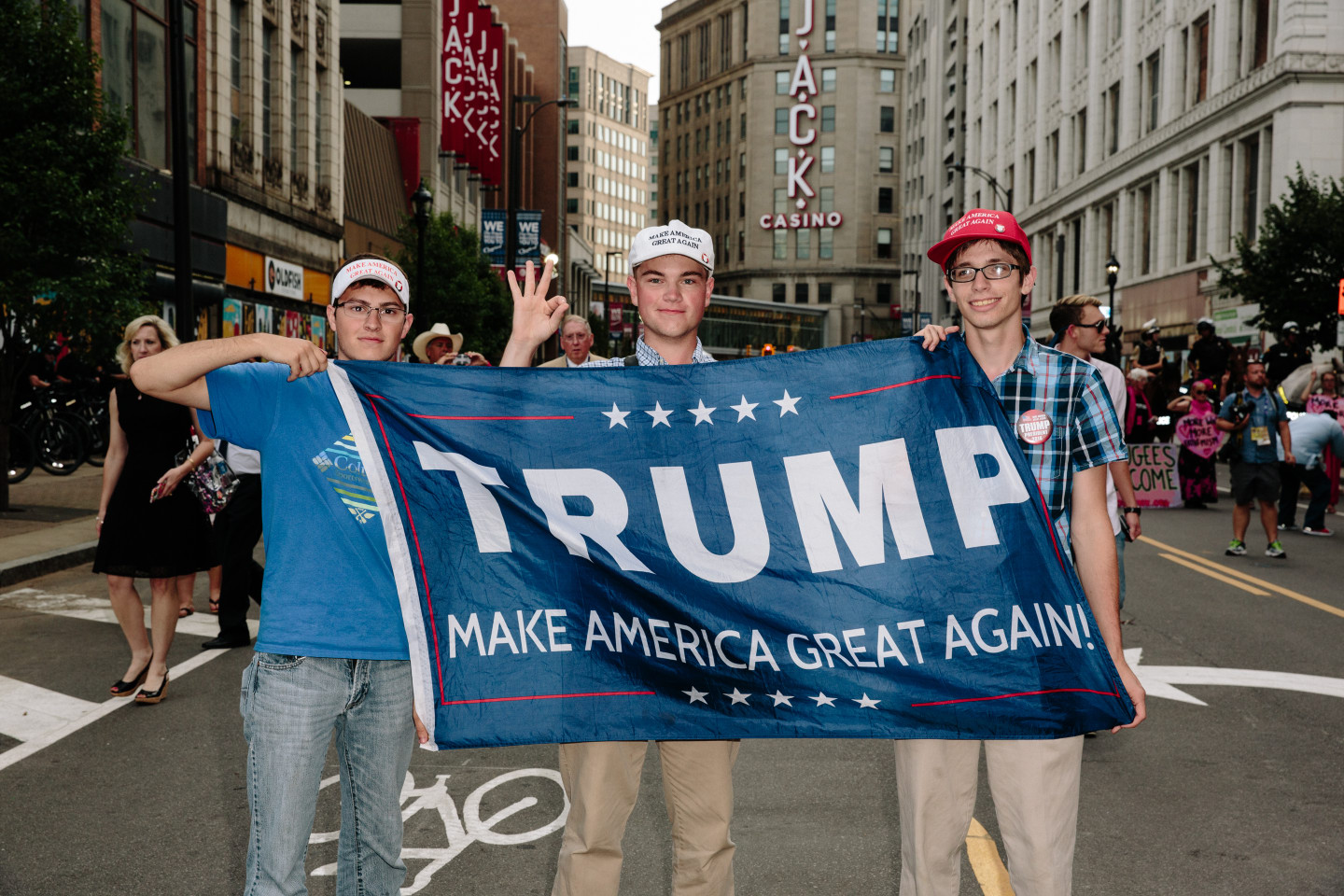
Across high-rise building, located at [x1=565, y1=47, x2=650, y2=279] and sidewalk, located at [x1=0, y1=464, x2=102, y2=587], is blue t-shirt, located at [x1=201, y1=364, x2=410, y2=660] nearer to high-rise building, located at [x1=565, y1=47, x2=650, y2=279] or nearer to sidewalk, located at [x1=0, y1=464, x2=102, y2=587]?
sidewalk, located at [x1=0, y1=464, x2=102, y2=587]

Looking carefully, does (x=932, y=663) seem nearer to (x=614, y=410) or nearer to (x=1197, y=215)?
(x=614, y=410)

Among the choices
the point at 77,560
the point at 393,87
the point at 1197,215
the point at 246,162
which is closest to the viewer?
the point at 77,560

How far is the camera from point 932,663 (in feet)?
11.6

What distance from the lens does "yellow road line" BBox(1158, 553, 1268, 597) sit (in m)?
11.3

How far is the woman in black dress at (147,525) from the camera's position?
284 inches

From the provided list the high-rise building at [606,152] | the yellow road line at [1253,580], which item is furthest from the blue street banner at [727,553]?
the high-rise building at [606,152]

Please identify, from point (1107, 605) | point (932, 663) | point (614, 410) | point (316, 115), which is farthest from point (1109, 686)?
point (316, 115)

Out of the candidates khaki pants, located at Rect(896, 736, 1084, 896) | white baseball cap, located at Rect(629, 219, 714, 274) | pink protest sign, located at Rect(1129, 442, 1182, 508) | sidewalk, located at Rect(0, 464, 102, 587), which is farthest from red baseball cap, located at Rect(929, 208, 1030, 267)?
pink protest sign, located at Rect(1129, 442, 1182, 508)

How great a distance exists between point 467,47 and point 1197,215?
32.1m

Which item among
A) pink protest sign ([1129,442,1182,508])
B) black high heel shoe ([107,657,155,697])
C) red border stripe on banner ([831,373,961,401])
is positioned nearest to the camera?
red border stripe on banner ([831,373,961,401])

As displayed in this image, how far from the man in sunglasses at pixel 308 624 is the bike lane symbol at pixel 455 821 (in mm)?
1324

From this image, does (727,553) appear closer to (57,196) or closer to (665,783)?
(665,783)

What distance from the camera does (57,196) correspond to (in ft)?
45.9

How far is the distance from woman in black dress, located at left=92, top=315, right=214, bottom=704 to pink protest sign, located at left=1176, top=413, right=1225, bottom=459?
15401 millimetres
